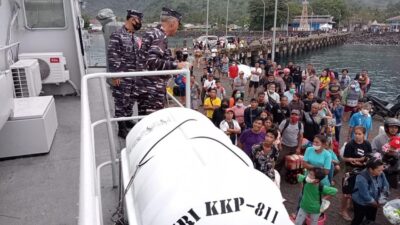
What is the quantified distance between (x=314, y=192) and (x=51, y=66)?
14.4 ft

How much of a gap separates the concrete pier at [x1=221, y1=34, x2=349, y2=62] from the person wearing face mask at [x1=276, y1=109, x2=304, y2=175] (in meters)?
19.9

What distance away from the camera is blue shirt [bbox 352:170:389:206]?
4879 millimetres

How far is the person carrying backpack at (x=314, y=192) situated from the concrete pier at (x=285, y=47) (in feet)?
72.4

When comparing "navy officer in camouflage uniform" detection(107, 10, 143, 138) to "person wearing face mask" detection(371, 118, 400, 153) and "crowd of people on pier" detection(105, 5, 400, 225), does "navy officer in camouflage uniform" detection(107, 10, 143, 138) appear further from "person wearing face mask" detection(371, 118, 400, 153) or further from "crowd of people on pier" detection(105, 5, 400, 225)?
"person wearing face mask" detection(371, 118, 400, 153)

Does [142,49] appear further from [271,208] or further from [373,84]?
[373,84]

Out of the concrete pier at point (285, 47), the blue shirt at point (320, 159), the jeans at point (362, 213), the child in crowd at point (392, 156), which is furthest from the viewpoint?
the concrete pier at point (285, 47)

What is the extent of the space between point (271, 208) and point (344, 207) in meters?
4.81

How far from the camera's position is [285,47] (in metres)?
50.0

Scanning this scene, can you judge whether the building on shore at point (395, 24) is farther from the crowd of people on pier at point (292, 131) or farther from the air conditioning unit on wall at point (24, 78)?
the air conditioning unit on wall at point (24, 78)

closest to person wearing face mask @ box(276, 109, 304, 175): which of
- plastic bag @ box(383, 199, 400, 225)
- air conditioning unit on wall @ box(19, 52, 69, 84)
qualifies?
plastic bag @ box(383, 199, 400, 225)

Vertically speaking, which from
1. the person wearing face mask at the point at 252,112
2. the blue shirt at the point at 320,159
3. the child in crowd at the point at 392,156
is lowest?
the child in crowd at the point at 392,156

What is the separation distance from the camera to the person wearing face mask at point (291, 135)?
22.1 feet

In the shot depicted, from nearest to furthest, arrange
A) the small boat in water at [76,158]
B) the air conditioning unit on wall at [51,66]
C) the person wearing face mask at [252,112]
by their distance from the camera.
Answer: the small boat in water at [76,158] < the air conditioning unit on wall at [51,66] < the person wearing face mask at [252,112]

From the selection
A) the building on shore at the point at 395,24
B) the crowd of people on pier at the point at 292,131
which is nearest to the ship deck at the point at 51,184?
the crowd of people on pier at the point at 292,131
